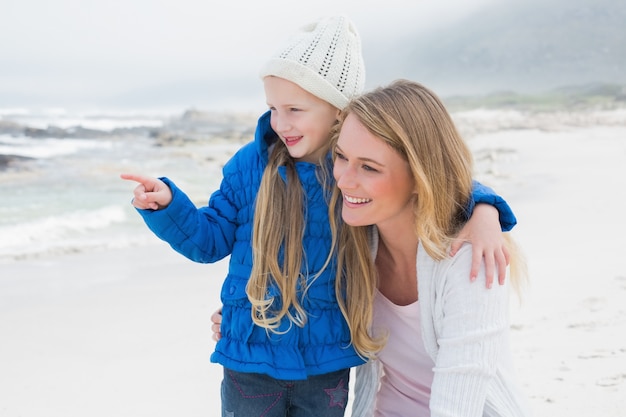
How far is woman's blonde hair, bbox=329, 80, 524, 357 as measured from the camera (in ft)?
5.78

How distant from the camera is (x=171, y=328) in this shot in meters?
3.80

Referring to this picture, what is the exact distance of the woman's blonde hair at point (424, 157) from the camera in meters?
1.76

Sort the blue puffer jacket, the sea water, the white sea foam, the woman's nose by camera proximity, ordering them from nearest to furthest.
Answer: the woman's nose < the blue puffer jacket < the sea water < the white sea foam

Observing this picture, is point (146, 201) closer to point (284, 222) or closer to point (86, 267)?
point (284, 222)

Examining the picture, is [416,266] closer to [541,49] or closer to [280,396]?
[280,396]

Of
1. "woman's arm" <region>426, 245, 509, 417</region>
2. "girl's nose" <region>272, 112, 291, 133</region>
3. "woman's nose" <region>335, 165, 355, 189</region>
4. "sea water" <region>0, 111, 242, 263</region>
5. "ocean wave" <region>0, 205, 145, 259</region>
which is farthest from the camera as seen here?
"sea water" <region>0, 111, 242, 263</region>

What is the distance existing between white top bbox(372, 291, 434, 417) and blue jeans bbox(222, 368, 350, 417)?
5.8 inches

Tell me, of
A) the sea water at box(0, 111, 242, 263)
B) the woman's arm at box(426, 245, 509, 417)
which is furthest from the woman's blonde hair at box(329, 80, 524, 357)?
the sea water at box(0, 111, 242, 263)

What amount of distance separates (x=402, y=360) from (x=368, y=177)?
56cm

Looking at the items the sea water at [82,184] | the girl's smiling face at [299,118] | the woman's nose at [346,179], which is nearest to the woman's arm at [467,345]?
the woman's nose at [346,179]

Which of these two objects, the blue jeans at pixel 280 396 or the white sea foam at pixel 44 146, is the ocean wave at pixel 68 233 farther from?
the white sea foam at pixel 44 146

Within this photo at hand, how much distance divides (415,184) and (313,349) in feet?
1.73

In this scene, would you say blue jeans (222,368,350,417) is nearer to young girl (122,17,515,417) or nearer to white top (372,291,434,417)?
young girl (122,17,515,417)

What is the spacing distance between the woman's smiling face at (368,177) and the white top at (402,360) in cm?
30
